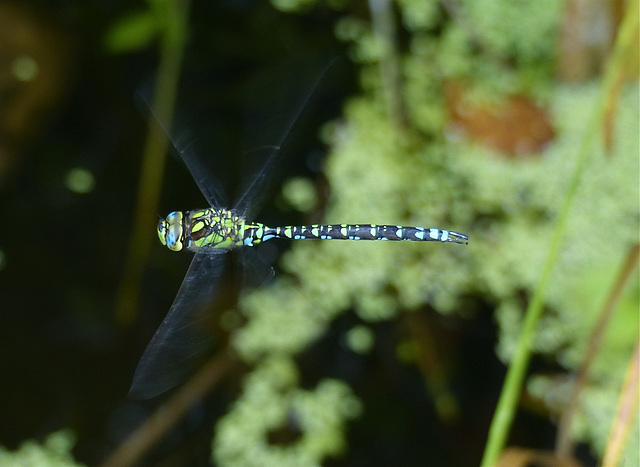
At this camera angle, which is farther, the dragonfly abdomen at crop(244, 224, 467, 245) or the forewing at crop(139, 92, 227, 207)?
the dragonfly abdomen at crop(244, 224, 467, 245)

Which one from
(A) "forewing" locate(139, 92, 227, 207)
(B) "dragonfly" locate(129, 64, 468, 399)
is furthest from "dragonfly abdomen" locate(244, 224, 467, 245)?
(A) "forewing" locate(139, 92, 227, 207)

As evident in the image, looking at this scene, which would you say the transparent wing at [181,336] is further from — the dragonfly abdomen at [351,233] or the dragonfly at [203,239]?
the dragonfly abdomen at [351,233]

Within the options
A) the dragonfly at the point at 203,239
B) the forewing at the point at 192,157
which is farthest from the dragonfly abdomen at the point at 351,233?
the forewing at the point at 192,157

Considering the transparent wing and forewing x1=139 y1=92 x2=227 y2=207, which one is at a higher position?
forewing x1=139 y1=92 x2=227 y2=207

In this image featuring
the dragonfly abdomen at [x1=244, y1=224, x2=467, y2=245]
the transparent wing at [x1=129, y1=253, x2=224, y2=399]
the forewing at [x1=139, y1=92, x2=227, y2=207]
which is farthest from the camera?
the dragonfly abdomen at [x1=244, y1=224, x2=467, y2=245]

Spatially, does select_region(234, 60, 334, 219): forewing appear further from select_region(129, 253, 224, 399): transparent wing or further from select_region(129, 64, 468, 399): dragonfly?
select_region(129, 253, 224, 399): transparent wing

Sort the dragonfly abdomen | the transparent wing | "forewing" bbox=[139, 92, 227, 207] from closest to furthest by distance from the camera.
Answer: the transparent wing < "forewing" bbox=[139, 92, 227, 207] < the dragonfly abdomen
